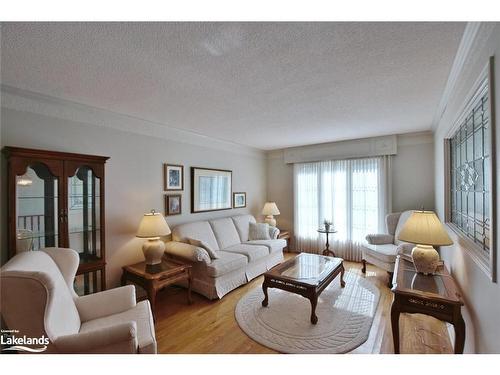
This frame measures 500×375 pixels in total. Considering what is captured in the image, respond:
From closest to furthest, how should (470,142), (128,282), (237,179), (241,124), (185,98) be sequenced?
1. (470,142)
2. (185,98)
3. (128,282)
4. (241,124)
5. (237,179)

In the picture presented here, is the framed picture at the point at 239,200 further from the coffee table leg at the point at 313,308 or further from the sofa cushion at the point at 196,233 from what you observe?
the coffee table leg at the point at 313,308

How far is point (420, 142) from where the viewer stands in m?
3.71

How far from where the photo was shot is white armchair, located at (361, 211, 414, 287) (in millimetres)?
3057

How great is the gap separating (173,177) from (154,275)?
1.50m

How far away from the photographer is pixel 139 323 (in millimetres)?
1618

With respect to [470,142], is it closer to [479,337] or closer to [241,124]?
[479,337]

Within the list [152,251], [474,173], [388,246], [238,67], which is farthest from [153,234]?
[388,246]

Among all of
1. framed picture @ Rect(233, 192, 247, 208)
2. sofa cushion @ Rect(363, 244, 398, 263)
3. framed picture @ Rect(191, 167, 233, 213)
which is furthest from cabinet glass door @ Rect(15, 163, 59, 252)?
sofa cushion @ Rect(363, 244, 398, 263)

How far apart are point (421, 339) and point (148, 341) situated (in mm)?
2325

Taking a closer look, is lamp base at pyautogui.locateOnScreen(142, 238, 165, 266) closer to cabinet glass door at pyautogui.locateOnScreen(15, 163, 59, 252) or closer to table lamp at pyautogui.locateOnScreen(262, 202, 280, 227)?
cabinet glass door at pyautogui.locateOnScreen(15, 163, 59, 252)

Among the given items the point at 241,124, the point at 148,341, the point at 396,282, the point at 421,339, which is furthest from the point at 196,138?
the point at 421,339

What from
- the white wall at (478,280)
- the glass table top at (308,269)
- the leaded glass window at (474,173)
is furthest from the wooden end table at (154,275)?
the leaded glass window at (474,173)

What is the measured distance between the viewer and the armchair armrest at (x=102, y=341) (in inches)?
49.8

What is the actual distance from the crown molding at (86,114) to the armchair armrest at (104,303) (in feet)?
6.11
